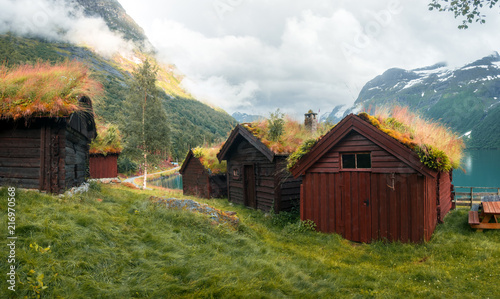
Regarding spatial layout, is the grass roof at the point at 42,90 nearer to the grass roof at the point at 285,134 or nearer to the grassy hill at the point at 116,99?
the grassy hill at the point at 116,99

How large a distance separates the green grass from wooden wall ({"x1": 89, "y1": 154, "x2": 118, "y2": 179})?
17329mm

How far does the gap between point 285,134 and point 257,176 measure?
272cm

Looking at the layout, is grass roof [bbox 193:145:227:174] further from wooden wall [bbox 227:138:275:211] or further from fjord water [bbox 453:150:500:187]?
fjord water [bbox 453:150:500:187]

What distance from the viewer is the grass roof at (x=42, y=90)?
7.35m

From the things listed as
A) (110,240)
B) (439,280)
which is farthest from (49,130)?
(439,280)

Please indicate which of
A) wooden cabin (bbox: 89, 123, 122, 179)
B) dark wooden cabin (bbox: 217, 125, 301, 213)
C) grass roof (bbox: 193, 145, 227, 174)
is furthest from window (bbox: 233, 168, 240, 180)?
wooden cabin (bbox: 89, 123, 122, 179)

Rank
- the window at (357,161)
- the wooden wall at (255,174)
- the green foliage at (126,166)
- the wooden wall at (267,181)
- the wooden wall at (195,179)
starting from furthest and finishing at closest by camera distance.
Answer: the green foliage at (126,166) → the wooden wall at (195,179) → the wooden wall at (255,174) → the wooden wall at (267,181) → the window at (357,161)

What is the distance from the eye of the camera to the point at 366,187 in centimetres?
876

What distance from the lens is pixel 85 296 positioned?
137 inches

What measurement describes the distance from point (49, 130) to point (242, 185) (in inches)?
392

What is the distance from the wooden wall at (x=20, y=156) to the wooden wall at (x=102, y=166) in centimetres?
1625

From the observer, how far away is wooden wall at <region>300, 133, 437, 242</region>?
7922 millimetres

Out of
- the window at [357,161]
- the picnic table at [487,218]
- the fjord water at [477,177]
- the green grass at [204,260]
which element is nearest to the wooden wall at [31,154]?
the green grass at [204,260]

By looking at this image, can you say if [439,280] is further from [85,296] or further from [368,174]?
[85,296]
